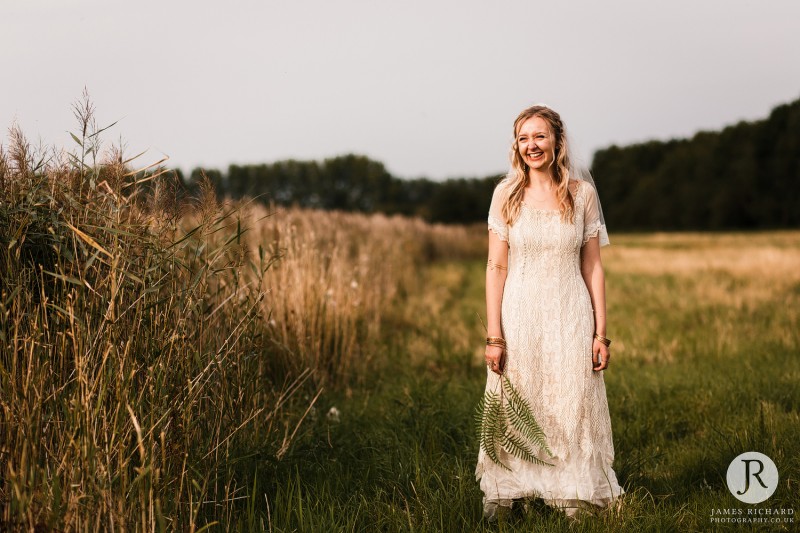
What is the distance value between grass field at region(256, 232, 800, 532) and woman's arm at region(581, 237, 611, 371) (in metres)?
0.70

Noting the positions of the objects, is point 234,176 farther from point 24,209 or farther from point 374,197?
point 374,197

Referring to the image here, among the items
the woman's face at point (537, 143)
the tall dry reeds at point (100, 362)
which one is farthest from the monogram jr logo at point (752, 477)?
the tall dry reeds at point (100, 362)

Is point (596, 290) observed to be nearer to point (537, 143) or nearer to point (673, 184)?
point (537, 143)

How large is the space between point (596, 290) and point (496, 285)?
50cm

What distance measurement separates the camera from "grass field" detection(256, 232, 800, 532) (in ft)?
9.66

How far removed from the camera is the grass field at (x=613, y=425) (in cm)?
295

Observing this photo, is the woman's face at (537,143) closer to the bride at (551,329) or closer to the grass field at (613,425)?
the bride at (551,329)

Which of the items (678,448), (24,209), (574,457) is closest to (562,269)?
(574,457)

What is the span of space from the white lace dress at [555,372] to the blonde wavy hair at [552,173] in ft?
0.16

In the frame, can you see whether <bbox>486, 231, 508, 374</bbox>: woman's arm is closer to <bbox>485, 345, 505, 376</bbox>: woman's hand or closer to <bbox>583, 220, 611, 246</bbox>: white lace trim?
<bbox>485, 345, 505, 376</bbox>: woman's hand

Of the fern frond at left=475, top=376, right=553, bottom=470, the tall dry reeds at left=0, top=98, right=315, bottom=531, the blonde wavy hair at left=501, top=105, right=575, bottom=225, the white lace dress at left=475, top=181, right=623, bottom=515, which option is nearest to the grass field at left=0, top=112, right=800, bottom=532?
the tall dry reeds at left=0, top=98, right=315, bottom=531

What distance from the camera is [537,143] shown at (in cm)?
308

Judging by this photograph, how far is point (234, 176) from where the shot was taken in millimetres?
11500

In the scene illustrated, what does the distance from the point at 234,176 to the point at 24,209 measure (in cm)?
922
